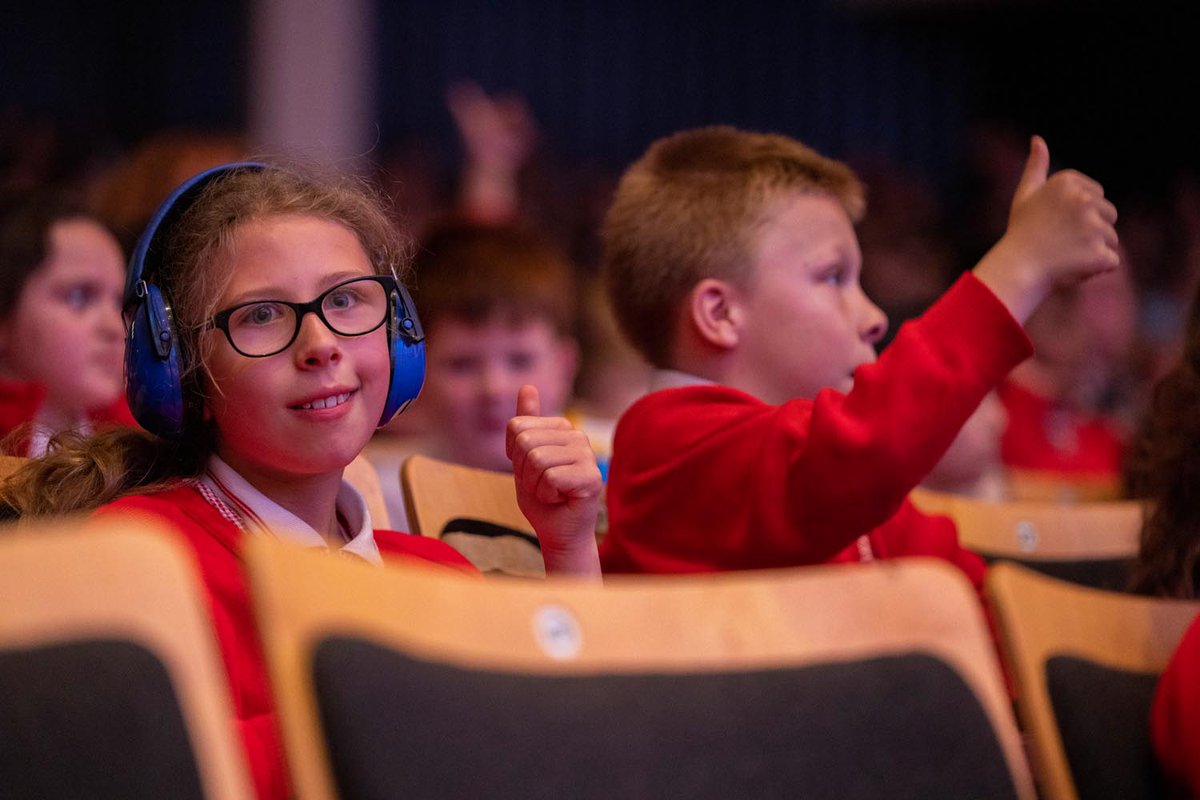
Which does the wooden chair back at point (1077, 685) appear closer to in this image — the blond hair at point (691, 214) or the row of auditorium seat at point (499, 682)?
the row of auditorium seat at point (499, 682)

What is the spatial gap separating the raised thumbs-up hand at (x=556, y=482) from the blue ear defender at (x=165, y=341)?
0.15m

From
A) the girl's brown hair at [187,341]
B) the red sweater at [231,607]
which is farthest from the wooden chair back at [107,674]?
the girl's brown hair at [187,341]

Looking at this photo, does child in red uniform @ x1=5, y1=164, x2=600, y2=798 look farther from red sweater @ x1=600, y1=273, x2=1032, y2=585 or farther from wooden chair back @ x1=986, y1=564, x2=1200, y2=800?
wooden chair back @ x1=986, y1=564, x2=1200, y2=800

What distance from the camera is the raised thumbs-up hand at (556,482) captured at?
56.6 inches

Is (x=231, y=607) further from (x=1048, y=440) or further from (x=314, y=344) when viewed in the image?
(x=1048, y=440)

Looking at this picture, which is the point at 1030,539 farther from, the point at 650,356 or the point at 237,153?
the point at 237,153

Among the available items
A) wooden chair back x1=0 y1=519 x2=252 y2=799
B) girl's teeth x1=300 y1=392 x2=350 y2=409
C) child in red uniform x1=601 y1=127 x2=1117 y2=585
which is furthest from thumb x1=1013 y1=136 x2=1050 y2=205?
wooden chair back x1=0 y1=519 x2=252 y2=799

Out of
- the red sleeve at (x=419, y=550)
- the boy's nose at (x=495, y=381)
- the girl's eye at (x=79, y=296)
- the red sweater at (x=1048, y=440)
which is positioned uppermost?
the girl's eye at (x=79, y=296)

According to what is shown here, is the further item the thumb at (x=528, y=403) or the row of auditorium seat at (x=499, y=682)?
the thumb at (x=528, y=403)

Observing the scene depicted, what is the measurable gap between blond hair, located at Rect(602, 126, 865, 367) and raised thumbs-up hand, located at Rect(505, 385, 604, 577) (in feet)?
1.89

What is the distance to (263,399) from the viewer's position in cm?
142

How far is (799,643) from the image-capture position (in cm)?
98

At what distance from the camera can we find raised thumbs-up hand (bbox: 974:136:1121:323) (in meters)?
1.50

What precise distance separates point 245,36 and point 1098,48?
528 centimetres
